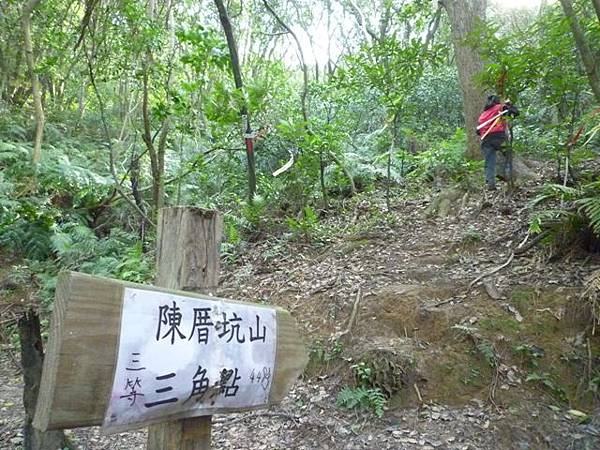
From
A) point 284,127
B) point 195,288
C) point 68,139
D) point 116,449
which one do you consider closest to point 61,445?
point 116,449

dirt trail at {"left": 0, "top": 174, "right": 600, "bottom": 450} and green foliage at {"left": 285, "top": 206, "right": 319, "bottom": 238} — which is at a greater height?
green foliage at {"left": 285, "top": 206, "right": 319, "bottom": 238}

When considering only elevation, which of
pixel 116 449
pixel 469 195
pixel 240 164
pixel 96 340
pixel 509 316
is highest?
pixel 240 164

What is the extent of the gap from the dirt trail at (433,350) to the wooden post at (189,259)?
2229 millimetres

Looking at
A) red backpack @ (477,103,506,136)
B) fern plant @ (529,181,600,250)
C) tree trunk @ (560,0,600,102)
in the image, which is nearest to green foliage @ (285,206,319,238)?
red backpack @ (477,103,506,136)

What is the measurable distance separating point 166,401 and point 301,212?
662cm

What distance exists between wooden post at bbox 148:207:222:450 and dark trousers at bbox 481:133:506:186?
229 inches

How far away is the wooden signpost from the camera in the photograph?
1113 mm

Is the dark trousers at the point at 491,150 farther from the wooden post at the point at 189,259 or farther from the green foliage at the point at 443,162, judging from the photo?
the wooden post at the point at 189,259

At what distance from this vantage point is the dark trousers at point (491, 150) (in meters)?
6.63

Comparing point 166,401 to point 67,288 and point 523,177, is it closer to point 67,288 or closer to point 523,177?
point 67,288

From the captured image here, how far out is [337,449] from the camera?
3467mm

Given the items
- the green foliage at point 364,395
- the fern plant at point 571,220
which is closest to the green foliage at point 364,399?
the green foliage at point 364,395

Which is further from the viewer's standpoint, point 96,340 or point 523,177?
point 523,177

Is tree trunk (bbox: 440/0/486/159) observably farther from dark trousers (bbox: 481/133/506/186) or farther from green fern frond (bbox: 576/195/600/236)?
green fern frond (bbox: 576/195/600/236)
